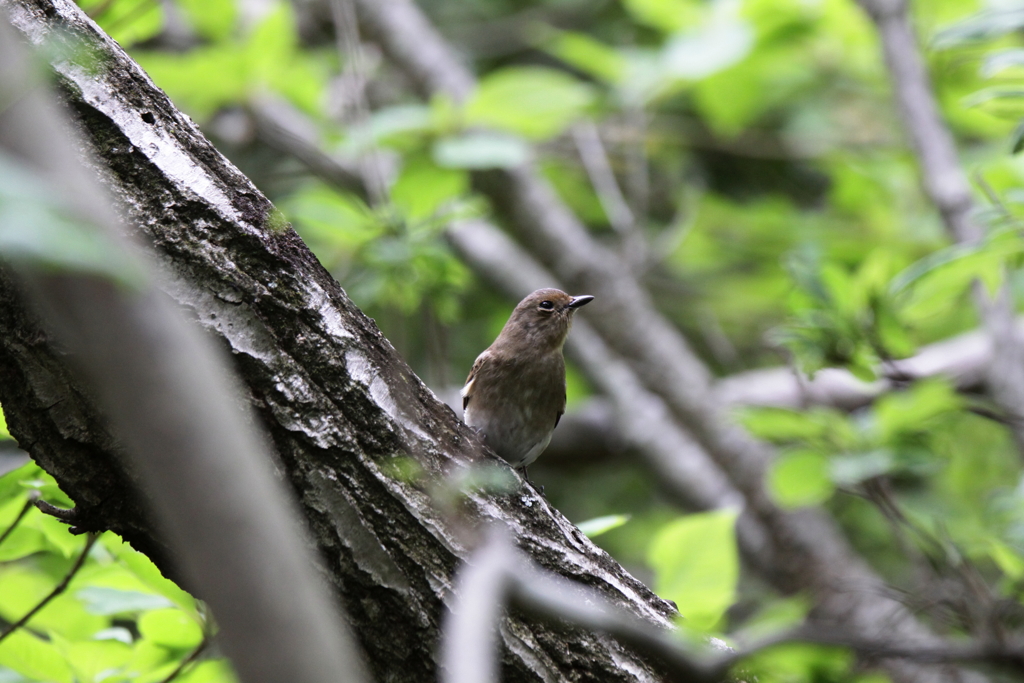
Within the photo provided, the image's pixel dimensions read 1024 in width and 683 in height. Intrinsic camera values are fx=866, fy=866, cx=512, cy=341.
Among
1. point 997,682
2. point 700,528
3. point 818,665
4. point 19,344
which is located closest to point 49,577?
point 19,344

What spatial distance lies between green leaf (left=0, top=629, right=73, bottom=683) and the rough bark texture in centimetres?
51

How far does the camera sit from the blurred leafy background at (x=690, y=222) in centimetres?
259

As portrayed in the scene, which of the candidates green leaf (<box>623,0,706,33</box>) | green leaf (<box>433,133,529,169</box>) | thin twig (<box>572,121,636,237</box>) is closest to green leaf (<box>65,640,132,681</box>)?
green leaf (<box>433,133,529,169</box>)

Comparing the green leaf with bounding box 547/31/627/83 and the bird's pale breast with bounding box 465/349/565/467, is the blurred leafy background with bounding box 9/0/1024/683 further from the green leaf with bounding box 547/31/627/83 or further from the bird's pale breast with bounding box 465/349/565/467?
the bird's pale breast with bounding box 465/349/565/467

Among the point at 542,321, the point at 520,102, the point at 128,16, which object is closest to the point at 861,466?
the point at 542,321

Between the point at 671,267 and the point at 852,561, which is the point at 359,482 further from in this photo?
the point at 671,267

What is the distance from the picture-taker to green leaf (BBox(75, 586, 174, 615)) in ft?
7.63

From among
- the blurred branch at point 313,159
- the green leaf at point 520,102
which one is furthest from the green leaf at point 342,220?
the blurred branch at point 313,159

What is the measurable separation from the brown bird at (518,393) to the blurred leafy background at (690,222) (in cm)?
43

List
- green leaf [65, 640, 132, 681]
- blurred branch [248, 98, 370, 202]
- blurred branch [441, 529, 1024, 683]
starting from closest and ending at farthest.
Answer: blurred branch [441, 529, 1024, 683], green leaf [65, 640, 132, 681], blurred branch [248, 98, 370, 202]

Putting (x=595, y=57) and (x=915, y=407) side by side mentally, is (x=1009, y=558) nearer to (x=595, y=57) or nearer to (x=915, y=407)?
(x=915, y=407)

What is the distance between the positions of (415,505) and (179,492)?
1372mm

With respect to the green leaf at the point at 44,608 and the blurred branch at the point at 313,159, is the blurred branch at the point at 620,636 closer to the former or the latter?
the green leaf at the point at 44,608

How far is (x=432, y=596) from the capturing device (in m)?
2.04
